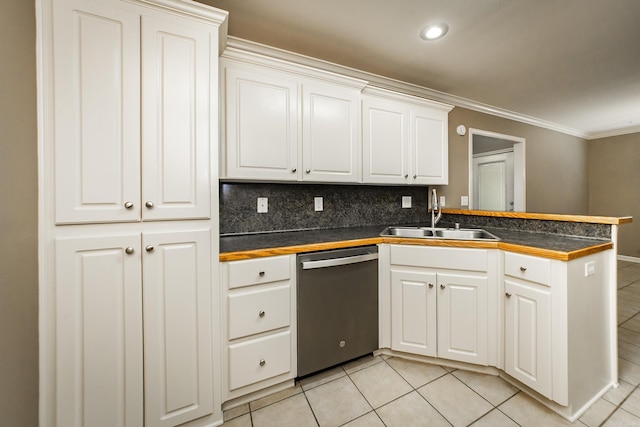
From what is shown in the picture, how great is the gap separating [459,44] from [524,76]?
3.46 feet

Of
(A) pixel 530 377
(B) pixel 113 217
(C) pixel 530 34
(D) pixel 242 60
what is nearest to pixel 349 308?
(A) pixel 530 377

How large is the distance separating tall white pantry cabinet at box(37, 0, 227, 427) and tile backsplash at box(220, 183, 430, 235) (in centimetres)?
69

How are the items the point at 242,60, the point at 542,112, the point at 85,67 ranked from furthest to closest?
the point at 542,112, the point at 242,60, the point at 85,67

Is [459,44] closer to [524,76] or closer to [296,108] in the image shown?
[524,76]

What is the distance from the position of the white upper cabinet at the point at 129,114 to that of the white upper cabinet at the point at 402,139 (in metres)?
1.32

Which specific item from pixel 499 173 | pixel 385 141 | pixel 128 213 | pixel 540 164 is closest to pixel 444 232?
pixel 385 141

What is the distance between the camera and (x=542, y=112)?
371 cm

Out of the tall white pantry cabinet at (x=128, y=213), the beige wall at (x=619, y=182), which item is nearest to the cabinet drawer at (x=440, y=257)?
the tall white pantry cabinet at (x=128, y=213)

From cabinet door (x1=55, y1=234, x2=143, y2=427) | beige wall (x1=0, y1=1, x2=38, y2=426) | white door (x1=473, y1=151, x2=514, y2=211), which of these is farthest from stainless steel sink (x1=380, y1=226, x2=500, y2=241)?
white door (x1=473, y1=151, x2=514, y2=211)

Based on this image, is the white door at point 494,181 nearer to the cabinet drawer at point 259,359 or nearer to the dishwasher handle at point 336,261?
the dishwasher handle at point 336,261

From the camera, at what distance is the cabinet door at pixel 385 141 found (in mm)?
2258

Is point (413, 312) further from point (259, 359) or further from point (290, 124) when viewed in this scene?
point (290, 124)

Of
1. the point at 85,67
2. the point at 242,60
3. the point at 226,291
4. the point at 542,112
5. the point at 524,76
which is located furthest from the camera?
the point at 542,112

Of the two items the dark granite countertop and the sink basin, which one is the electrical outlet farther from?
the sink basin
